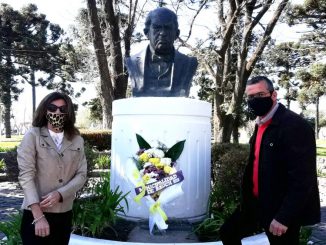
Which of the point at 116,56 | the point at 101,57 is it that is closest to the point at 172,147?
the point at 101,57

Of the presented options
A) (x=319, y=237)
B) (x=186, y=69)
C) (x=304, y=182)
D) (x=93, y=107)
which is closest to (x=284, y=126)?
(x=304, y=182)

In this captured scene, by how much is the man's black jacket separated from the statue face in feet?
8.02

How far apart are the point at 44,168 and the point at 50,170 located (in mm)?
42

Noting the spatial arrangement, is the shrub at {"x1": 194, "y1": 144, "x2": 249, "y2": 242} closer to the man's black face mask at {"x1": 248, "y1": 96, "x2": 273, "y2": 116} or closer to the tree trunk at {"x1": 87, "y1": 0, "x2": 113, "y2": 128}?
the man's black face mask at {"x1": 248, "y1": 96, "x2": 273, "y2": 116}

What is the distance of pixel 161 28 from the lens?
5.00 meters

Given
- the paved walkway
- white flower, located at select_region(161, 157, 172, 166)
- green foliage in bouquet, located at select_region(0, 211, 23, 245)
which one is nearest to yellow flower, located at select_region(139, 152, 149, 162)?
white flower, located at select_region(161, 157, 172, 166)

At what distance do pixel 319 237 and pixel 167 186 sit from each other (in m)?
2.96

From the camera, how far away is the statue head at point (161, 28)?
498 centimetres

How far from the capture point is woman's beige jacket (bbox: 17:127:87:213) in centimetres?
269

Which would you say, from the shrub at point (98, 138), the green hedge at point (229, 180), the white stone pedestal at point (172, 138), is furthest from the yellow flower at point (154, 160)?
the shrub at point (98, 138)

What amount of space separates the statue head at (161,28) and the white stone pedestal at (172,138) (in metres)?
0.86

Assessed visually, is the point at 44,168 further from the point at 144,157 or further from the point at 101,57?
the point at 101,57

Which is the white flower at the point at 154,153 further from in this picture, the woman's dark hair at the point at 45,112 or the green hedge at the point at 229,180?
the green hedge at the point at 229,180

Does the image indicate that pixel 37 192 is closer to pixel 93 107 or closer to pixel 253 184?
pixel 253 184
